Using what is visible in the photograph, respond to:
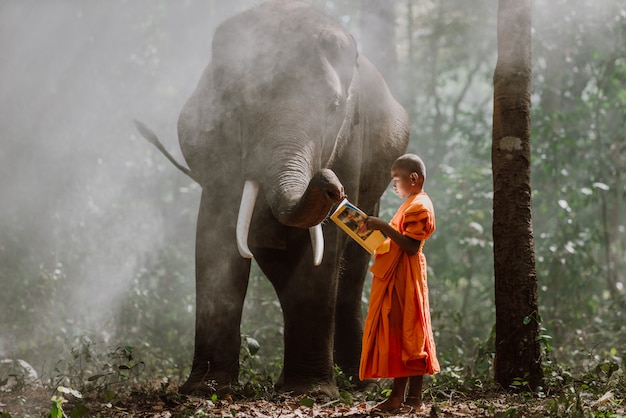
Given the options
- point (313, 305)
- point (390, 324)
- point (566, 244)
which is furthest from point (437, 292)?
point (390, 324)

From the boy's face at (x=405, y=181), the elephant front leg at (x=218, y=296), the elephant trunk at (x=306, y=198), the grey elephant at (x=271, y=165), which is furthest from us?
the elephant front leg at (x=218, y=296)

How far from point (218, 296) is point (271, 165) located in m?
1.12

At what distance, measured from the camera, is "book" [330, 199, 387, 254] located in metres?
4.53

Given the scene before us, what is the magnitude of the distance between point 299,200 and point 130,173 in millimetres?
8025

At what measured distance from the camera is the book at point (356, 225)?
4531mm

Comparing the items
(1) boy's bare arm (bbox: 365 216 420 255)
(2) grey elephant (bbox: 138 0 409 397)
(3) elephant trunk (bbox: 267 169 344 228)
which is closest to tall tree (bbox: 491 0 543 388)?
(1) boy's bare arm (bbox: 365 216 420 255)

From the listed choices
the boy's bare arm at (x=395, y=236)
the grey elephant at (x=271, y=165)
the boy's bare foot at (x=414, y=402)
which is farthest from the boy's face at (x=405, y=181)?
the boy's bare foot at (x=414, y=402)

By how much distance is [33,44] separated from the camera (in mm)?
9836

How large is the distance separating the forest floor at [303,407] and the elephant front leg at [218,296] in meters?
0.38

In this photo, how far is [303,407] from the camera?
5.09 meters

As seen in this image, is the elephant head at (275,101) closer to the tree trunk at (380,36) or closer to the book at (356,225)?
the book at (356,225)

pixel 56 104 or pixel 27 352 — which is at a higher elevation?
pixel 56 104

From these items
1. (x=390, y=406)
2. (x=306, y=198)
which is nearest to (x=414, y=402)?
(x=390, y=406)

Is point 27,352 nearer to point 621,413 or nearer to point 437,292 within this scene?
point 437,292
